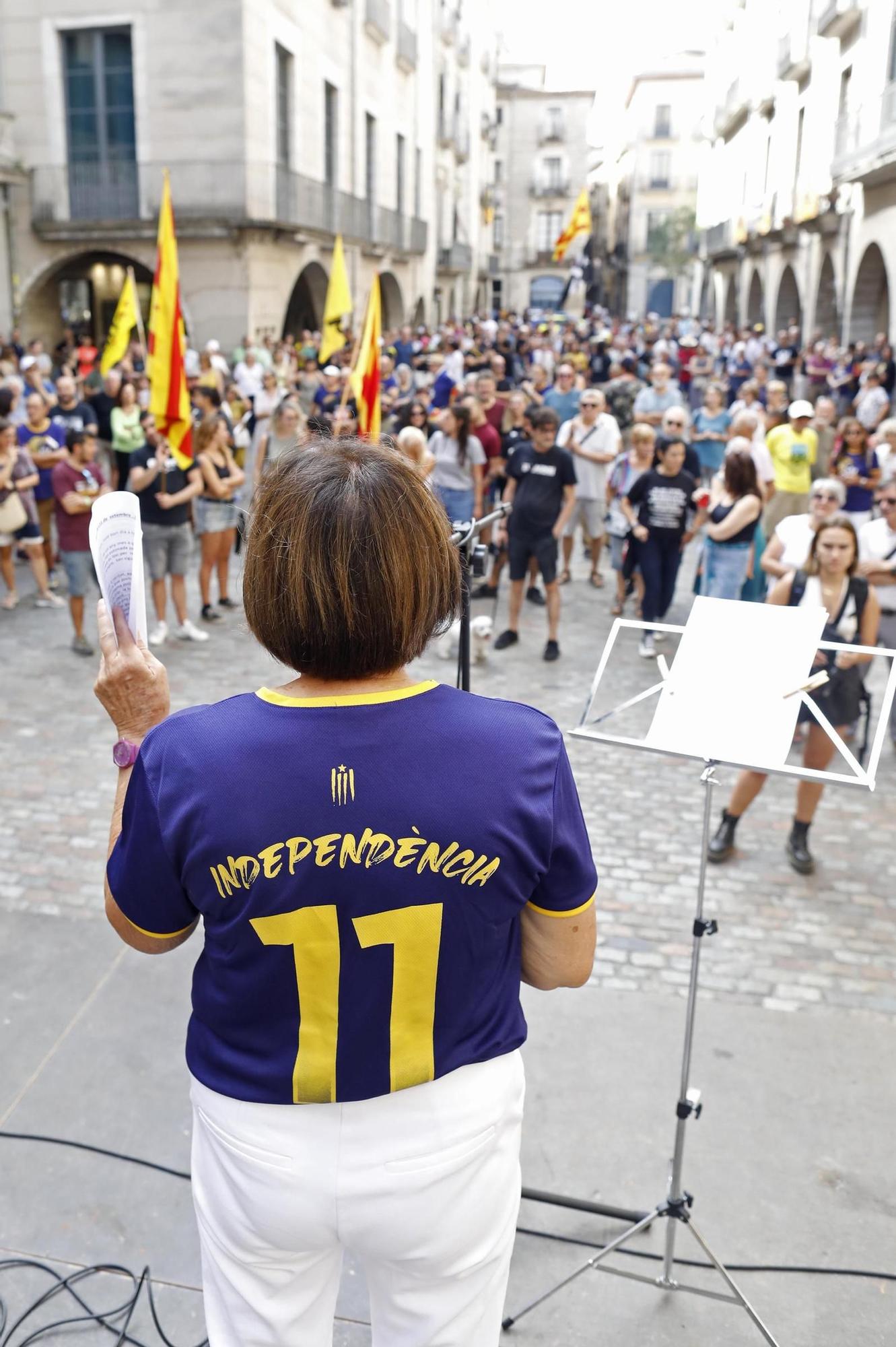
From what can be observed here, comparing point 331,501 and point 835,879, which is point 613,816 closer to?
point 835,879

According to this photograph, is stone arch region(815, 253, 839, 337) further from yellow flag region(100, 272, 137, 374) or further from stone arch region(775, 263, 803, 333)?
yellow flag region(100, 272, 137, 374)

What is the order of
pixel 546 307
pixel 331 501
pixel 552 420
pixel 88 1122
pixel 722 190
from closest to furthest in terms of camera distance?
pixel 331 501
pixel 88 1122
pixel 552 420
pixel 722 190
pixel 546 307

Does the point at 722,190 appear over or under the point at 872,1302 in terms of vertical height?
over

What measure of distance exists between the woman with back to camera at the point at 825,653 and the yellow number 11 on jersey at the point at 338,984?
3933mm

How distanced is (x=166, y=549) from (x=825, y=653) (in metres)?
4.96

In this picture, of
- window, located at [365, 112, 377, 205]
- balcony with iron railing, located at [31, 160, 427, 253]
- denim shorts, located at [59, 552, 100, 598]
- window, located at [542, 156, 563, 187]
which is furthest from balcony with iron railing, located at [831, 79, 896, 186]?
window, located at [542, 156, 563, 187]

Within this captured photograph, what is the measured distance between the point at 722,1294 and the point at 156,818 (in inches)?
86.0

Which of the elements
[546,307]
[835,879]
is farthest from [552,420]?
[546,307]

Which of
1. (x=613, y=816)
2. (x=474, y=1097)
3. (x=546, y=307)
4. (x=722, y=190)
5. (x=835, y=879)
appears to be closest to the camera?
(x=474, y=1097)

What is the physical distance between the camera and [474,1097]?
5.54 feet

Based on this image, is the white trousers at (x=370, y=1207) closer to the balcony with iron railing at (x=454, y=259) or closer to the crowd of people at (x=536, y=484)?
the crowd of people at (x=536, y=484)

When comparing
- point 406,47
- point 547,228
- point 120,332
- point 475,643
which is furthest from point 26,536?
point 547,228

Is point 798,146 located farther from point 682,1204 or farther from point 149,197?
point 682,1204

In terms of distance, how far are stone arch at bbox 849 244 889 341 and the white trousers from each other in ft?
88.9
